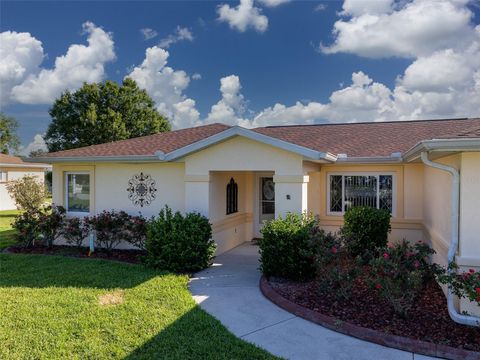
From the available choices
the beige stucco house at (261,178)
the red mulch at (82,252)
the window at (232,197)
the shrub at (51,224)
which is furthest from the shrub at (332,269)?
the shrub at (51,224)

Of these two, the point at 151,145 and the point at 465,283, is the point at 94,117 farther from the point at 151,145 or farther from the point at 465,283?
the point at 465,283

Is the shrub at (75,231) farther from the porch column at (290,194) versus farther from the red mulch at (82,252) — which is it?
the porch column at (290,194)

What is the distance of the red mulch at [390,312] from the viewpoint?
5059 millimetres

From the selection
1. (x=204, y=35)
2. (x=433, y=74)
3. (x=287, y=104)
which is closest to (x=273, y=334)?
(x=433, y=74)

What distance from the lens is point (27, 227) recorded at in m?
11.3

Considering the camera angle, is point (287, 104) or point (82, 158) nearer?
point (82, 158)

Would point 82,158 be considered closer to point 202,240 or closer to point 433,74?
point 202,240

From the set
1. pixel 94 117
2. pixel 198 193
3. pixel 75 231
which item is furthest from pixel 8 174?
pixel 198 193

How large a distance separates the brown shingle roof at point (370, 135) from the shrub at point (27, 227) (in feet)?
27.1

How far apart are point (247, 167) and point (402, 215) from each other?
4880 millimetres

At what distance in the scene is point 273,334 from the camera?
5.38 m

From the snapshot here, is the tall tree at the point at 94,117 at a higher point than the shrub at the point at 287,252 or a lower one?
higher

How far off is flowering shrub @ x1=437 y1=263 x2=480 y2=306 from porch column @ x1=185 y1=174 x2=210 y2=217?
5.97 meters

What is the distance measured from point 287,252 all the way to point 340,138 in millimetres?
6484
